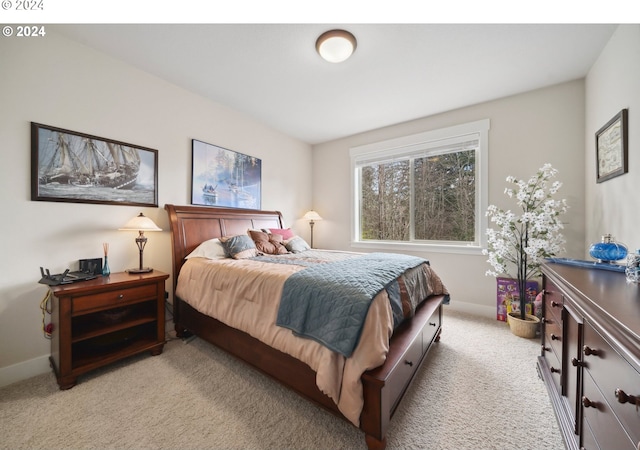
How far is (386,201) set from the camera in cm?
390

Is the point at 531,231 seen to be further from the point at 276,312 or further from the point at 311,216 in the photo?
the point at 311,216

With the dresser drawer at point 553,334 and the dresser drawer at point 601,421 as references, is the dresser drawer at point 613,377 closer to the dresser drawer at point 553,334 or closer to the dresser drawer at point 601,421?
the dresser drawer at point 601,421

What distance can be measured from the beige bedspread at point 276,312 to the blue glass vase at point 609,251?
1084 mm

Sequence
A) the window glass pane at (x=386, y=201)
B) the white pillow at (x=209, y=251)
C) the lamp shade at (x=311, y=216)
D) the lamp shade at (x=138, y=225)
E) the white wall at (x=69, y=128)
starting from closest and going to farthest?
the white wall at (x=69, y=128)
the lamp shade at (x=138, y=225)
the white pillow at (x=209, y=251)
the window glass pane at (x=386, y=201)
the lamp shade at (x=311, y=216)

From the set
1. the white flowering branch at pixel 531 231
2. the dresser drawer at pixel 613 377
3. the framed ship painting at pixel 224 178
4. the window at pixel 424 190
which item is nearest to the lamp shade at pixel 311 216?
the window at pixel 424 190

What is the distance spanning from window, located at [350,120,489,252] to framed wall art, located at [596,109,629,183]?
966 mm

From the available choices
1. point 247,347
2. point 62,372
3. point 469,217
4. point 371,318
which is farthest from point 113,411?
point 469,217

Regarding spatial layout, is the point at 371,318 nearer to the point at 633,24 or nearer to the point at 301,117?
the point at 633,24

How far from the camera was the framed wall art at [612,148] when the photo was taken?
1.73 meters

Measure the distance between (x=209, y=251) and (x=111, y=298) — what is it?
84 cm

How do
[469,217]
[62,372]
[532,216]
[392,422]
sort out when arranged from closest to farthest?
1. [392,422]
2. [62,372]
3. [532,216]
4. [469,217]

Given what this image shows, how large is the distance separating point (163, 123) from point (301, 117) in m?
1.72

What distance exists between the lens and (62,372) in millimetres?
1616

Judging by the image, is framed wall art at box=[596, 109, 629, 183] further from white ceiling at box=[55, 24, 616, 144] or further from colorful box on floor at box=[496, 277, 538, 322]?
colorful box on floor at box=[496, 277, 538, 322]
